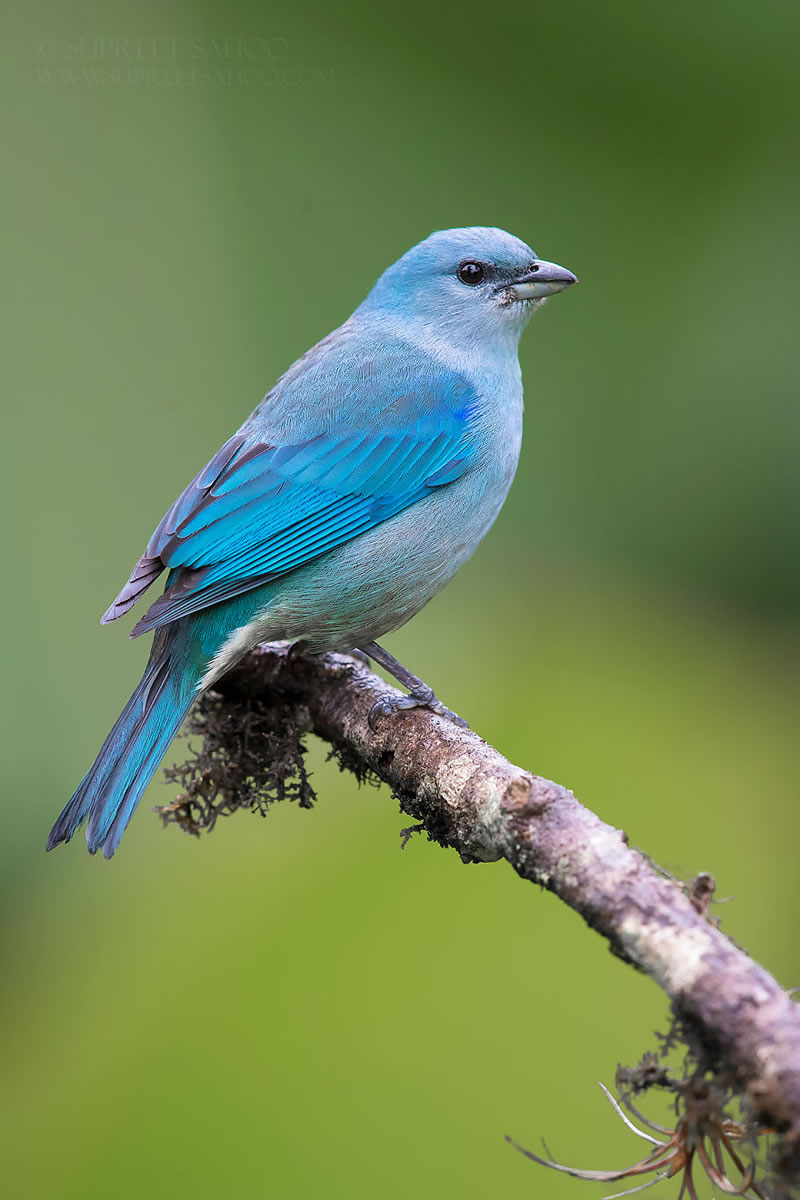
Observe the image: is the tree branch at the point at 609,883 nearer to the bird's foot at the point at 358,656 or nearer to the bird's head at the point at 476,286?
the bird's foot at the point at 358,656

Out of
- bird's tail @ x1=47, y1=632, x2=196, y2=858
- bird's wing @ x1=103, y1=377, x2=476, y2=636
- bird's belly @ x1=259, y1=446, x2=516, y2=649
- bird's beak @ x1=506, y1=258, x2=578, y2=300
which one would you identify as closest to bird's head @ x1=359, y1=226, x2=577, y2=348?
bird's beak @ x1=506, y1=258, x2=578, y2=300

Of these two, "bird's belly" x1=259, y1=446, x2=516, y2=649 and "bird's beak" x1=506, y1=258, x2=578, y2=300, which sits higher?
"bird's beak" x1=506, y1=258, x2=578, y2=300

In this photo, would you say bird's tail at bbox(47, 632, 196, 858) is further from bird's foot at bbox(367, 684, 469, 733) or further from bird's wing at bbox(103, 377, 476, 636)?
bird's foot at bbox(367, 684, 469, 733)

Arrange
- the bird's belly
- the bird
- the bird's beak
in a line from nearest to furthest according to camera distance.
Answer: the bird < the bird's belly < the bird's beak

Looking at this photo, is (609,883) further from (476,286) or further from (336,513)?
(476,286)

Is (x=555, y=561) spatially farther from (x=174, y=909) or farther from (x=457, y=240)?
(x=174, y=909)

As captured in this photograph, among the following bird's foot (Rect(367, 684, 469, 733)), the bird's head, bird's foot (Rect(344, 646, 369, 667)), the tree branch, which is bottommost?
the tree branch

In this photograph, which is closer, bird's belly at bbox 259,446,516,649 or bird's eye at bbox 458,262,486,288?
bird's belly at bbox 259,446,516,649
